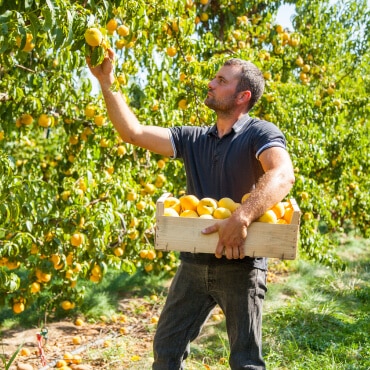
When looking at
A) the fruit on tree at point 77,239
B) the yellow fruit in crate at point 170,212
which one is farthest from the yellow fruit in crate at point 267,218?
the fruit on tree at point 77,239

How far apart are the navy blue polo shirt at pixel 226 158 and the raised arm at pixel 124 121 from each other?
0.06 m

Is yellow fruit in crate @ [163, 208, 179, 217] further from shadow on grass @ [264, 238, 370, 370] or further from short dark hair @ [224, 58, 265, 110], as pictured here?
shadow on grass @ [264, 238, 370, 370]

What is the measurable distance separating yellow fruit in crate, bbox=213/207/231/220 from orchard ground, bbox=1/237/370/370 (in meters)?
1.87

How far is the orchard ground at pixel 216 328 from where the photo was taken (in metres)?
3.87

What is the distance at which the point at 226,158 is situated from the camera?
2.46 metres

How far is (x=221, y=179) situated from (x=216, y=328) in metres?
2.57

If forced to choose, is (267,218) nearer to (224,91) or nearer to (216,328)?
(224,91)

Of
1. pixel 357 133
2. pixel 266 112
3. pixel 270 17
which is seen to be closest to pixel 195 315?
pixel 266 112

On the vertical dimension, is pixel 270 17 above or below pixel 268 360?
above

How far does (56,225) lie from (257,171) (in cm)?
170

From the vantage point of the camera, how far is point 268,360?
12.3 feet

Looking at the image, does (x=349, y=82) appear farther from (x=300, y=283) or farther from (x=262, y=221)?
(x=262, y=221)

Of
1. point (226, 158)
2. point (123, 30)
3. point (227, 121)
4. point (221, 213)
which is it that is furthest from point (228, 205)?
point (123, 30)

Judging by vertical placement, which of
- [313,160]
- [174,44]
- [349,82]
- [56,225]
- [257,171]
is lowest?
[56,225]
